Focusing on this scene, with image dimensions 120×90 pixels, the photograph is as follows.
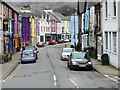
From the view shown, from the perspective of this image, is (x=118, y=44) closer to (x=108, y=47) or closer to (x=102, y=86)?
(x=108, y=47)

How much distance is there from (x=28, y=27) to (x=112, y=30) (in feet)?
140

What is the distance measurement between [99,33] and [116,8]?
7.21m

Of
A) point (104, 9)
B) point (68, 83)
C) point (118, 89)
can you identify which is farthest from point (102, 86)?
point (104, 9)

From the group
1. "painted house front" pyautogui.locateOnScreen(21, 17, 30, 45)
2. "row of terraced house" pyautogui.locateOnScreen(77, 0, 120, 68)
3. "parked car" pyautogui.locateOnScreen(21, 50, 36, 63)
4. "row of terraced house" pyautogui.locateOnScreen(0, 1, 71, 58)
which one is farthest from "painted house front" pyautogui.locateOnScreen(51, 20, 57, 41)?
"parked car" pyautogui.locateOnScreen(21, 50, 36, 63)

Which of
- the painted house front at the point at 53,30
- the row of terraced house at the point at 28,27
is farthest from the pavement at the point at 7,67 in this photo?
the painted house front at the point at 53,30

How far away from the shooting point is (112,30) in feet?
74.6

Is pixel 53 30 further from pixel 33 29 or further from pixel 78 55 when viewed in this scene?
pixel 78 55

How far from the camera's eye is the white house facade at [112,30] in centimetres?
2094

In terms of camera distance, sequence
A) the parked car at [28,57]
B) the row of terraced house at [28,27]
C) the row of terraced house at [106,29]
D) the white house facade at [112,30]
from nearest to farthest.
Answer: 1. the white house facade at [112,30]
2. the row of terraced house at [106,29]
3. the parked car at [28,57]
4. the row of terraced house at [28,27]

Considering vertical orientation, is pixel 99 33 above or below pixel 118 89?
above

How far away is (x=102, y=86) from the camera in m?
13.5

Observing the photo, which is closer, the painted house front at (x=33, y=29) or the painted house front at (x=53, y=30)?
the painted house front at (x=33, y=29)

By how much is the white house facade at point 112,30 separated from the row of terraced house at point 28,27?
13.4m

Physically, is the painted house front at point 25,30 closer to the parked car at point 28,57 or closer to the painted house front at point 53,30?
the painted house front at point 53,30
